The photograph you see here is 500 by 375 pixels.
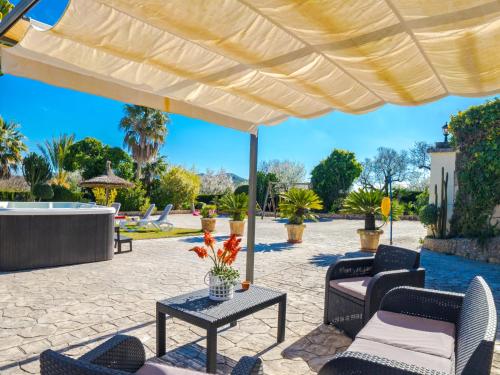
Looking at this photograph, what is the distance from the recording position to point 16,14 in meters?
1.83

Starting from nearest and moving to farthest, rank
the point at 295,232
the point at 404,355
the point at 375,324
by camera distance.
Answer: the point at 404,355 → the point at 375,324 → the point at 295,232

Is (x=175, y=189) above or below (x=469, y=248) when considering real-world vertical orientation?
above

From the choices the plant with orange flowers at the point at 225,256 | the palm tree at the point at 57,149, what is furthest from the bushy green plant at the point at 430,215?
the palm tree at the point at 57,149

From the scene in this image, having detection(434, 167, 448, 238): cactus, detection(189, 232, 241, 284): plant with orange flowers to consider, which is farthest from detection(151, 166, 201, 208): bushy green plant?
detection(189, 232, 241, 284): plant with orange flowers

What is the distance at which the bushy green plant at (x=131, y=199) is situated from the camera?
21516 mm

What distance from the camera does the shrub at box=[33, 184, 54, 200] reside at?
18.6 meters

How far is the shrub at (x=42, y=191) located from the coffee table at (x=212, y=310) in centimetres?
1864

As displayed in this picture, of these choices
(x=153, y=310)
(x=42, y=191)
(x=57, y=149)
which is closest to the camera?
(x=153, y=310)

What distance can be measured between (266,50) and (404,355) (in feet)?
7.59

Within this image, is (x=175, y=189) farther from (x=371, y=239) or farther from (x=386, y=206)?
(x=386, y=206)

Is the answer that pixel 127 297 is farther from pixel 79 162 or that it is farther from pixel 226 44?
pixel 79 162

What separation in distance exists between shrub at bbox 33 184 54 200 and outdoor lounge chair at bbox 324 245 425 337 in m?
19.1

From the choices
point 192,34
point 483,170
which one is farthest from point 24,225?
point 483,170

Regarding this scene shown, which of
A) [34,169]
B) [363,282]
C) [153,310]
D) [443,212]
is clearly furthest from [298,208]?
[34,169]
